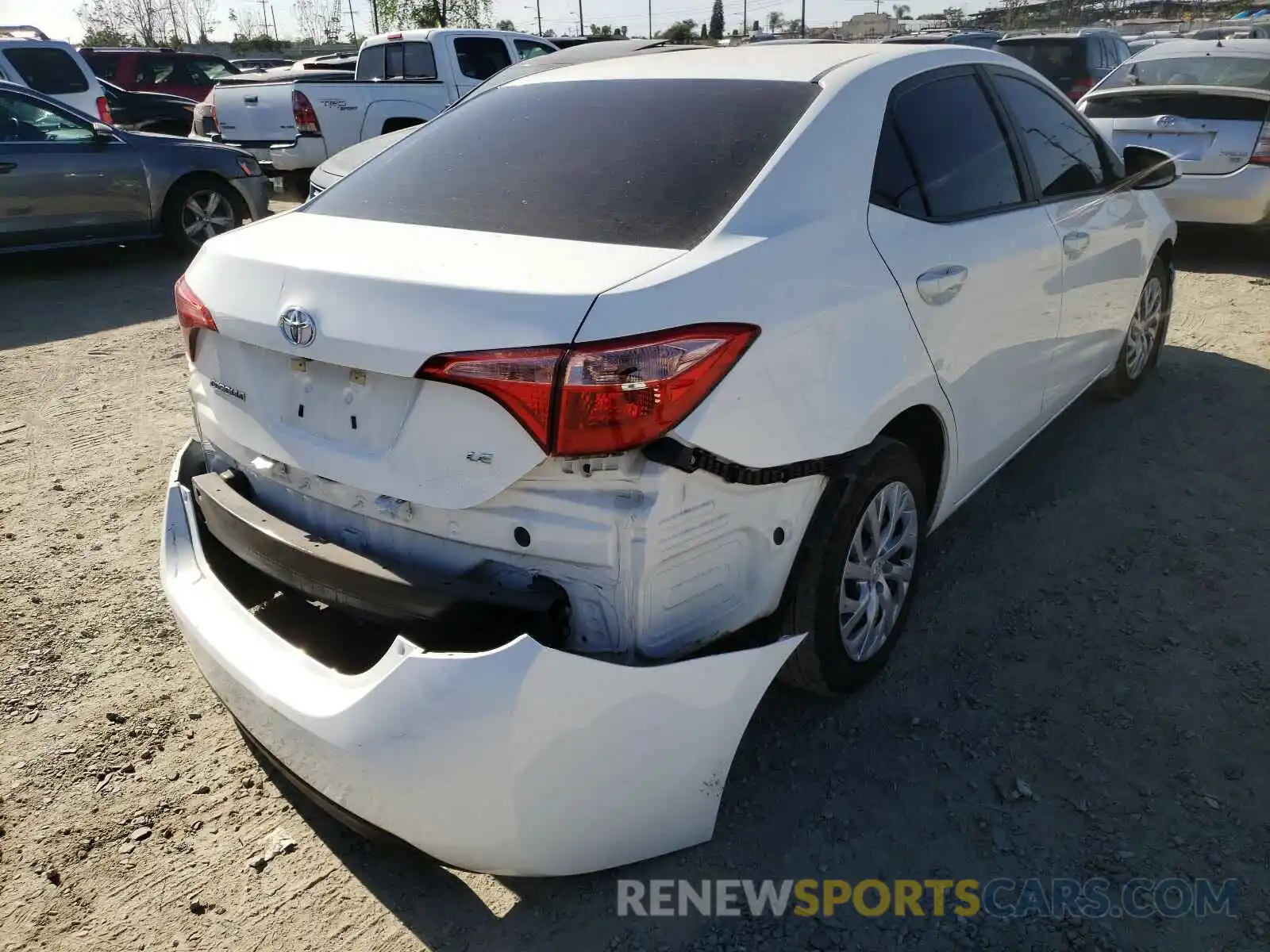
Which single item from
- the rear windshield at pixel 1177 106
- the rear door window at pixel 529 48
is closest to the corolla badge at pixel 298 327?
the rear windshield at pixel 1177 106

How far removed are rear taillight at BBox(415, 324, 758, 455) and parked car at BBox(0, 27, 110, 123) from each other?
12.4 m

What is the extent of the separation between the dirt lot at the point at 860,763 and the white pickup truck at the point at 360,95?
7.81m

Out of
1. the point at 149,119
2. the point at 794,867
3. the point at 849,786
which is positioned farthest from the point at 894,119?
the point at 149,119

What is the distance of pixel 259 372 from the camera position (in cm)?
238

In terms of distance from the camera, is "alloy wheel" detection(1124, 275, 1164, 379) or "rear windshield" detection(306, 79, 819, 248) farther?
"alloy wheel" detection(1124, 275, 1164, 379)

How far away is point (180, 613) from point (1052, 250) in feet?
9.79

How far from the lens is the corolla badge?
2.14 m

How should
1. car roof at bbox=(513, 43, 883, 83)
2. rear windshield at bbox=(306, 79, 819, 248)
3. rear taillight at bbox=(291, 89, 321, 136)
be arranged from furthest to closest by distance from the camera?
rear taillight at bbox=(291, 89, 321, 136) → car roof at bbox=(513, 43, 883, 83) → rear windshield at bbox=(306, 79, 819, 248)

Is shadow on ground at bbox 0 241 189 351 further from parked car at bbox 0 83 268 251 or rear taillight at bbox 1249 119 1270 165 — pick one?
rear taillight at bbox 1249 119 1270 165

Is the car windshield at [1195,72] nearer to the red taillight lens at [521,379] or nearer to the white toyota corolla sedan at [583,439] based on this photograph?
the white toyota corolla sedan at [583,439]

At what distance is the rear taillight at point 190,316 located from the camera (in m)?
2.49

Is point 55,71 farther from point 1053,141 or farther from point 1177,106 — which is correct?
point 1053,141

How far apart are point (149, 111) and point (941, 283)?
15155mm

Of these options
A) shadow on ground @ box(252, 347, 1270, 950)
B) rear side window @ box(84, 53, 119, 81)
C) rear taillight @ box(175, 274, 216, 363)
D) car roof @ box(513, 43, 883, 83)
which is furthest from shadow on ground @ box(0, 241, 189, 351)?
rear side window @ box(84, 53, 119, 81)
